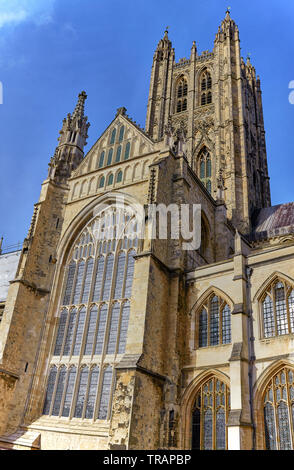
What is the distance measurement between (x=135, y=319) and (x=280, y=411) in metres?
5.70

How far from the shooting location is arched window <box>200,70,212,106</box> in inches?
1616

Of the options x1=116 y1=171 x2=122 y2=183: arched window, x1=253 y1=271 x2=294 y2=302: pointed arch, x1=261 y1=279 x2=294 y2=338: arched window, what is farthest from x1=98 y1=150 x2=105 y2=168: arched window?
x1=261 y1=279 x2=294 y2=338: arched window

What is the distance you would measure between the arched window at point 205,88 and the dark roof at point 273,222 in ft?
47.3

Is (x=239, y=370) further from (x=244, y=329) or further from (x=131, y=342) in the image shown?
(x=131, y=342)

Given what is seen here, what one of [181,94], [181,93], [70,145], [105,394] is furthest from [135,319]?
[181,93]

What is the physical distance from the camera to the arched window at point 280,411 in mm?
12992

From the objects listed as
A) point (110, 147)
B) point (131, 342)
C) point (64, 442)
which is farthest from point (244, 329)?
point (110, 147)

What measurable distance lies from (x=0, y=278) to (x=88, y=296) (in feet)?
38.5

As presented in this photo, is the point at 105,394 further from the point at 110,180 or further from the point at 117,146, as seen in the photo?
the point at 117,146

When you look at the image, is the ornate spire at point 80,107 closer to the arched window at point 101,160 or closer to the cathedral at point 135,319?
the cathedral at point 135,319

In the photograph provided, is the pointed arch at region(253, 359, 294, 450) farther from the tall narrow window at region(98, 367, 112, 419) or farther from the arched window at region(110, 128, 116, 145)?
the arched window at region(110, 128, 116, 145)

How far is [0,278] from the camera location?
28281 millimetres

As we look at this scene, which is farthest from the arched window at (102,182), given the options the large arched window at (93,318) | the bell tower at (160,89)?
the bell tower at (160,89)

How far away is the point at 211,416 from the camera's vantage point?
1468 cm
